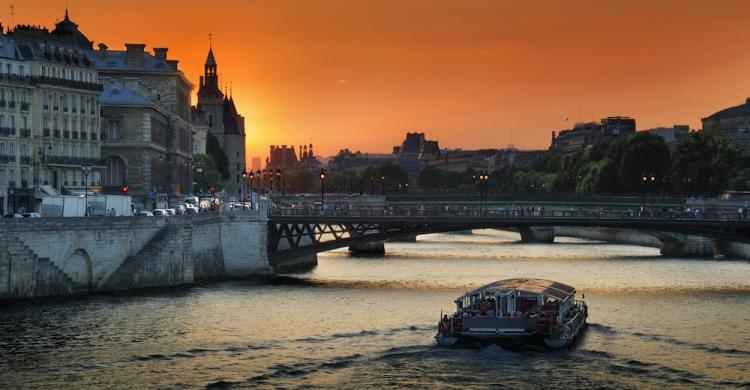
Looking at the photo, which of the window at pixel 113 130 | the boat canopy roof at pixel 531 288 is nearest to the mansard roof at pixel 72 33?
the window at pixel 113 130

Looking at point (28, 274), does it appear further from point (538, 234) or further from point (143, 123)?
point (538, 234)

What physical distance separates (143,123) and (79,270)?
1820 inches

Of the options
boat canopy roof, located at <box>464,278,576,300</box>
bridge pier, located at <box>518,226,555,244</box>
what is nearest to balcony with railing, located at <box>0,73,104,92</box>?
boat canopy roof, located at <box>464,278,576,300</box>

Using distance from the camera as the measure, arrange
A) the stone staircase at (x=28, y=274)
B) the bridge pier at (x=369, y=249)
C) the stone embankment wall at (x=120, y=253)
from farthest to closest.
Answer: the bridge pier at (x=369, y=249)
the stone embankment wall at (x=120, y=253)
the stone staircase at (x=28, y=274)

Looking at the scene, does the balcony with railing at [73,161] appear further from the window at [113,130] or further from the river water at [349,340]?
the river water at [349,340]

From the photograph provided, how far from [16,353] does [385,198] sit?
13011 cm

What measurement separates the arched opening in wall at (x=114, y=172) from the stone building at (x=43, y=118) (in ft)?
28.5

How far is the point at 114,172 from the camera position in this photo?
137 metres

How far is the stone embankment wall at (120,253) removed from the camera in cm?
8456

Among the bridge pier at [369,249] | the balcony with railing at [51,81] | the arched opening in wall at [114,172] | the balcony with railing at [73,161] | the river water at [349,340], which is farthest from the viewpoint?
the bridge pier at [369,249]

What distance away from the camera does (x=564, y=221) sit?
352 ft

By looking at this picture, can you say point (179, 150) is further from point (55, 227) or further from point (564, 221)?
point (55, 227)

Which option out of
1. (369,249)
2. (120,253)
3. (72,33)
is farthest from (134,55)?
(120,253)

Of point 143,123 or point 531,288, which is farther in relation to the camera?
point 143,123
